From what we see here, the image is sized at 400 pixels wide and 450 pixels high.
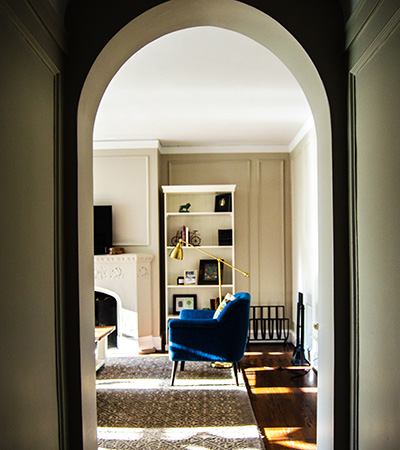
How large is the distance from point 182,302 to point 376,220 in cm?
484

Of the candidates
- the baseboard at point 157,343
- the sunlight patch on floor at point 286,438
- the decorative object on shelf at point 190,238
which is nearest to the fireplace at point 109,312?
the baseboard at point 157,343

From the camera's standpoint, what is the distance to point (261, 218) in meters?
6.03

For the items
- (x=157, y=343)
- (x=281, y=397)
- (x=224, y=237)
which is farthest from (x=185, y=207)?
(x=281, y=397)

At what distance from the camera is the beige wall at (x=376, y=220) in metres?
1.14

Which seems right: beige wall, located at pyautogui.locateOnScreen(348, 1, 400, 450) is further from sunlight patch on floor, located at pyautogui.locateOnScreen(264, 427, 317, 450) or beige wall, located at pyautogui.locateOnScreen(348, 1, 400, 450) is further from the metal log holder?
the metal log holder

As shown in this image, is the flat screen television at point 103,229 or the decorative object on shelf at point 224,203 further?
the decorative object on shelf at point 224,203

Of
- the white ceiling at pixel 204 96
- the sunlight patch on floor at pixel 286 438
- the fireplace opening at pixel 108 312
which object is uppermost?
the white ceiling at pixel 204 96

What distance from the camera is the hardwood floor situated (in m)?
2.97

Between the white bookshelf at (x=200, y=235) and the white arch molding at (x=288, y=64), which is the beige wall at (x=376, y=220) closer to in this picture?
→ the white arch molding at (x=288, y=64)

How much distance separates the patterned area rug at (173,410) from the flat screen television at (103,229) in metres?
1.54

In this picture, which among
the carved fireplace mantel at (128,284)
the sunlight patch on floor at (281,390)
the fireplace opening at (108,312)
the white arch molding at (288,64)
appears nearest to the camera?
the white arch molding at (288,64)

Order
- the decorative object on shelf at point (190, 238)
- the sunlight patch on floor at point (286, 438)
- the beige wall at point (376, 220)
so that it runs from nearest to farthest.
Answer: the beige wall at point (376, 220) → the sunlight patch on floor at point (286, 438) → the decorative object on shelf at point (190, 238)

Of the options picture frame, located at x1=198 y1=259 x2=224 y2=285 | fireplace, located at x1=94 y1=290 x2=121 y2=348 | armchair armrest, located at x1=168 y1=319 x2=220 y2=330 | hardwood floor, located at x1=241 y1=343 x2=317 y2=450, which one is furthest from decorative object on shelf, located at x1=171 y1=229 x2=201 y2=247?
armchair armrest, located at x1=168 y1=319 x2=220 y2=330

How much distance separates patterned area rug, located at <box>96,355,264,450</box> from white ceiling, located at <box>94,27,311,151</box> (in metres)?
2.66
